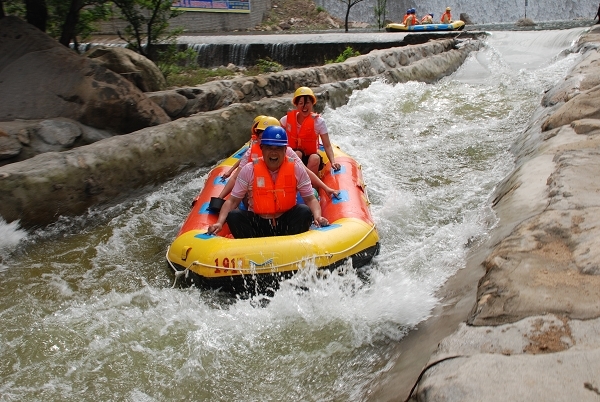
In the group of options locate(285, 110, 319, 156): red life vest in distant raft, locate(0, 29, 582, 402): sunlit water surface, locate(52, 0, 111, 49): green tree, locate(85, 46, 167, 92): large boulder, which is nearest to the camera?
locate(0, 29, 582, 402): sunlit water surface

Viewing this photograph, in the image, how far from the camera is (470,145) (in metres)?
7.72

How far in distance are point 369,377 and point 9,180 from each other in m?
3.65

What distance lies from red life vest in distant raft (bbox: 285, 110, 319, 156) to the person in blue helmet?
140cm

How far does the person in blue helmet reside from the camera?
4281mm

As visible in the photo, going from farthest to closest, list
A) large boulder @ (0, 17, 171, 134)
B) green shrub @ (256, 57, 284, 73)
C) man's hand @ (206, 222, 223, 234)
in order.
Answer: green shrub @ (256, 57, 284, 73), large boulder @ (0, 17, 171, 134), man's hand @ (206, 222, 223, 234)

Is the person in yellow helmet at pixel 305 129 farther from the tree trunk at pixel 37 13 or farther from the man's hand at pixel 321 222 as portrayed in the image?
the tree trunk at pixel 37 13

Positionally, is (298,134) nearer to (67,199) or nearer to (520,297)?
(67,199)

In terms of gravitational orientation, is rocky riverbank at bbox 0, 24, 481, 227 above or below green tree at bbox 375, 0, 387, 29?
below

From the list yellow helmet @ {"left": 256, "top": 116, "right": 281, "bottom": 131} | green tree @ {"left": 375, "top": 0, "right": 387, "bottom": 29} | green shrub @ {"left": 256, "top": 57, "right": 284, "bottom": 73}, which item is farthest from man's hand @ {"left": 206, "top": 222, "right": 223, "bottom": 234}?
green tree @ {"left": 375, "top": 0, "right": 387, "bottom": 29}

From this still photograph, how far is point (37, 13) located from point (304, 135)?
14.9 feet

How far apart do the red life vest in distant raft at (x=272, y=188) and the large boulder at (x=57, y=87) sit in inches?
121

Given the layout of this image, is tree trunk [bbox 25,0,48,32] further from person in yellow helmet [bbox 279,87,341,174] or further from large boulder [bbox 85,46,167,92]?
person in yellow helmet [bbox 279,87,341,174]

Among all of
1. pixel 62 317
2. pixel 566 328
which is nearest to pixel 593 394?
pixel 566 328

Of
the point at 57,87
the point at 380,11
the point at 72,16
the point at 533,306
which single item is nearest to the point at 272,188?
the point at 533,306
